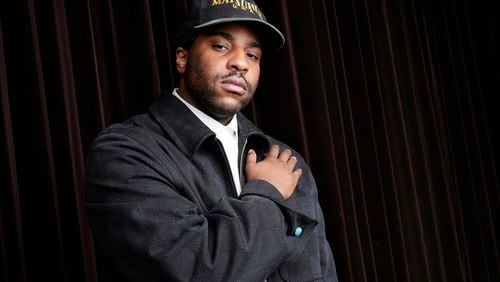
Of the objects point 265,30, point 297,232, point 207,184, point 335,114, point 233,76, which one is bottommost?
point 297,232

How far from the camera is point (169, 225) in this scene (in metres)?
0.98

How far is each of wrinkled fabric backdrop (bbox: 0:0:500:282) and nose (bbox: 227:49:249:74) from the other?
0.44m

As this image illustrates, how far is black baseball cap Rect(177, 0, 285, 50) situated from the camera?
1271mm

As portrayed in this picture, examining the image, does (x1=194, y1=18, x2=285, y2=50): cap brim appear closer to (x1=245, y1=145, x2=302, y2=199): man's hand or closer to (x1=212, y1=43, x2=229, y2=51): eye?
(x1=212, y1=43, x2=229, y2=51): eye

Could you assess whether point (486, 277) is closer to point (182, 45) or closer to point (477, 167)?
point (477, 167)

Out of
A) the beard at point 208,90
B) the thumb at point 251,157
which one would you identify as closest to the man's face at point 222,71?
the beard at point 208,90

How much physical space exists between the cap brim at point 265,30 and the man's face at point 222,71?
32 millimetres

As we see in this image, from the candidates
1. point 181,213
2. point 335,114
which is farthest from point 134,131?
point 335,114

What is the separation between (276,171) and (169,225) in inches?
11.6

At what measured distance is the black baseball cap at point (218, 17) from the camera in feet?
4.17

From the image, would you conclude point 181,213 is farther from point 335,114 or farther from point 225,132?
point 335,114

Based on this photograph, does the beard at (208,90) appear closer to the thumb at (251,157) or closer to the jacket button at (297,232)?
the thumb at (251,157)

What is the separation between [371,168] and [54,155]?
1.26 meters

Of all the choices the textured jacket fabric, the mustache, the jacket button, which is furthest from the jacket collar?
the jacket button
